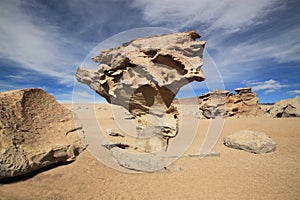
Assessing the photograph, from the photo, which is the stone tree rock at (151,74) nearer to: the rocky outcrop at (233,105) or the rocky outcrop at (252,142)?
the rocky outcrop at (252,142)

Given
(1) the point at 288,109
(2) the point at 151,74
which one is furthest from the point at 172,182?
(1) the point at 288,109

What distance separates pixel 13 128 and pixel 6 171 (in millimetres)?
951

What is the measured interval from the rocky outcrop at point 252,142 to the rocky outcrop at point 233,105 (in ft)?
36.6

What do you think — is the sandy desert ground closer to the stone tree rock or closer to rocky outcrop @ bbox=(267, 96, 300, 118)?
the stone tree rock

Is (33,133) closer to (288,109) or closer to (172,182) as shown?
(172,182)

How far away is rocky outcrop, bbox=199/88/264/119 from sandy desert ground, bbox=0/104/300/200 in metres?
13.1

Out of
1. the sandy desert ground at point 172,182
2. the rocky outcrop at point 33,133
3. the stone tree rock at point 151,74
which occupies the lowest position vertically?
the sandy desert ground at point 172,182

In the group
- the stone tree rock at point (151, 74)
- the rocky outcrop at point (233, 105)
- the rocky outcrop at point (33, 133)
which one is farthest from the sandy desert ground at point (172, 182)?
the rocky outcrop at point (233, 105)

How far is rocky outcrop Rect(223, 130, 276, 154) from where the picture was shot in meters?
6.30

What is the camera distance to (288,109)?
15.5 metres

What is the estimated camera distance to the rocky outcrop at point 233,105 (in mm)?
18016

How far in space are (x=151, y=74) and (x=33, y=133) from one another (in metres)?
3.48

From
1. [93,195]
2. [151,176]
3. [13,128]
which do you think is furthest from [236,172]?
[13,128]

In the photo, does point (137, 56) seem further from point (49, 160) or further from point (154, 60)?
point (49, 160)
